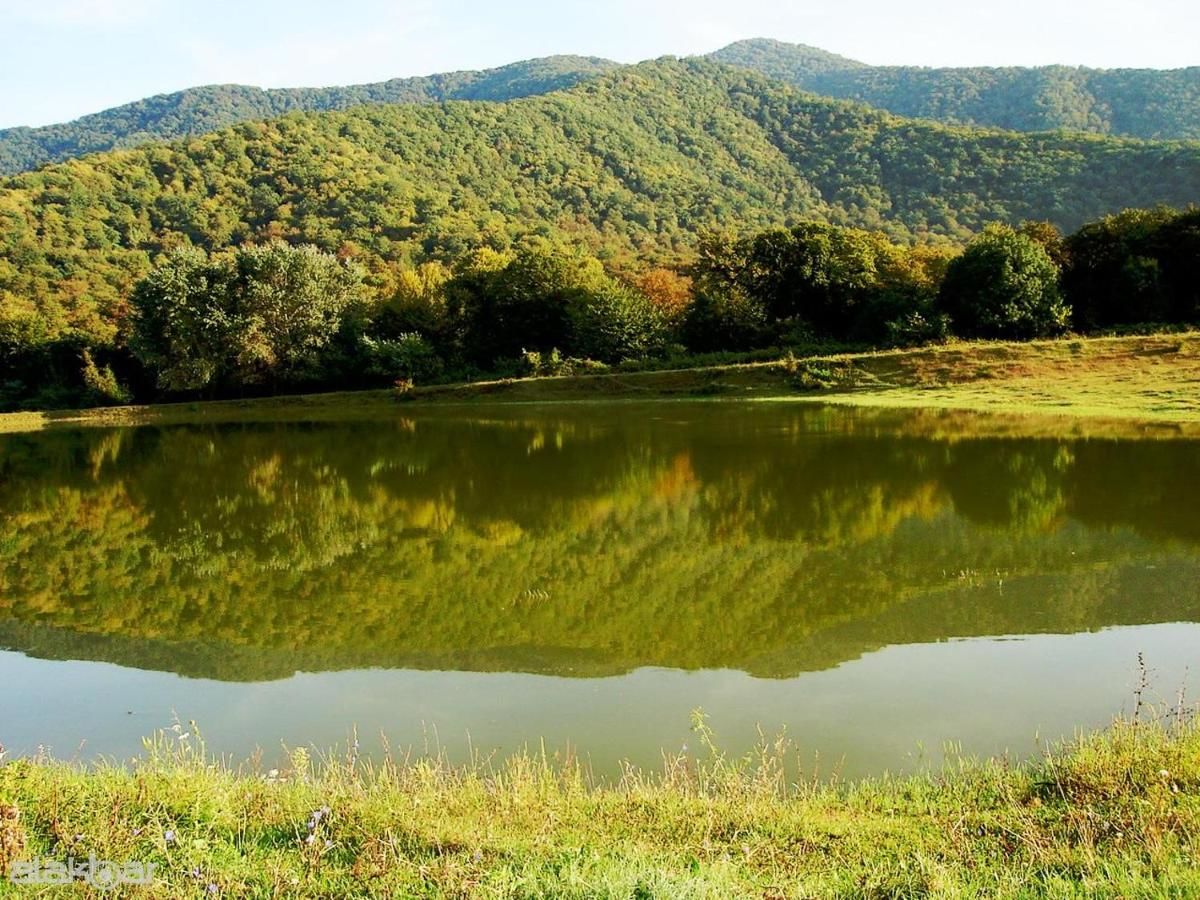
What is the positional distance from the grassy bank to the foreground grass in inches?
1001

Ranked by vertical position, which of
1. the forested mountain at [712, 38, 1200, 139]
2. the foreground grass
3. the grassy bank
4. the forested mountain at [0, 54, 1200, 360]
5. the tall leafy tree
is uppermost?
the forested mountain at [712, 38, 1200, 139]

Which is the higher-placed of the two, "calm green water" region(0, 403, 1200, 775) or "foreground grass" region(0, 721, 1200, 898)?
"foreground grass" region(0, 721, 1200, 898)

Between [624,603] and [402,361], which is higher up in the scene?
[402,361]

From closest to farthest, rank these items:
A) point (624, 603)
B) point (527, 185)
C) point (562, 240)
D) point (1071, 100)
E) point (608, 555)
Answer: point (624, 603) → point (608, 555) → point (562, 240) → point (527, 185) → point (1071, 100)

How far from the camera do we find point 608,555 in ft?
48.0

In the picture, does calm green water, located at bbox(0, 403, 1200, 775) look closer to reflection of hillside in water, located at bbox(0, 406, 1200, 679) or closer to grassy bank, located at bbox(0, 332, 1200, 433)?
reflection of hillside in water, located at bbox(0, 406, 1200, 679)

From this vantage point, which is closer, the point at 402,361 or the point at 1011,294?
the point at 1011,294

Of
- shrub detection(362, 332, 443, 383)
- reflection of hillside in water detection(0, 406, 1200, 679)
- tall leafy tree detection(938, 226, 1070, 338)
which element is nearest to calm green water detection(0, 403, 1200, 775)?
reflection of hillside in water detection(0, 406, 1200, 679)

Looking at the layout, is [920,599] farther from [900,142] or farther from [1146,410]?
[900,142]

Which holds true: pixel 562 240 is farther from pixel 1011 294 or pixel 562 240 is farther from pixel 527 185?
pixel 1011 294

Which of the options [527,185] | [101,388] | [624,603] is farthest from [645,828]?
[527,185]

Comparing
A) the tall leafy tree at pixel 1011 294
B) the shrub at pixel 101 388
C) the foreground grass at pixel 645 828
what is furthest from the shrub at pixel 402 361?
the foreground grass at pixel 645 828

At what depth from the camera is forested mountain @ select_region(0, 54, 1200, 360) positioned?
9362 cm

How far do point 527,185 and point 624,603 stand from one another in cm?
12266
